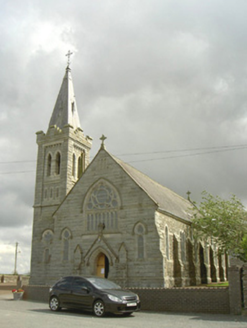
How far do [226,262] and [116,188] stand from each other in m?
22.8

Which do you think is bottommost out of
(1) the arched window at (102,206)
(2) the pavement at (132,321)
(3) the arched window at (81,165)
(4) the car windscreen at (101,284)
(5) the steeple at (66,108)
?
(2) the pavement at (132,321)

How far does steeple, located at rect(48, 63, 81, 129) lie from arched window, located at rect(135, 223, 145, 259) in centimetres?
1704

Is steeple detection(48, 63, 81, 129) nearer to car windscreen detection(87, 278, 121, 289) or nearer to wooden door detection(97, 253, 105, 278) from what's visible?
wooden door detection(97, 253, 105, 278)

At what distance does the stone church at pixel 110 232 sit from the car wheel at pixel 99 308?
36.6ft

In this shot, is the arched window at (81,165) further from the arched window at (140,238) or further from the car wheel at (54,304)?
the car wheel at (54,304)

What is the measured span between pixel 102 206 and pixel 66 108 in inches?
672

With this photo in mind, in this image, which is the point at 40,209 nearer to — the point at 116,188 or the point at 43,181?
the point at 43,181

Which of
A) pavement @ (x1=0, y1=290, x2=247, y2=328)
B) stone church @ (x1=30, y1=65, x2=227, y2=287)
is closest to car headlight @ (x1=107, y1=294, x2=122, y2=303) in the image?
pavement @ (x1=0, y1=290, x2=247, y2=328)

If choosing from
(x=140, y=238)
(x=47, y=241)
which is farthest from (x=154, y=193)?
(x=47, y=241)

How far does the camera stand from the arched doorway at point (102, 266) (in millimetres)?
29541

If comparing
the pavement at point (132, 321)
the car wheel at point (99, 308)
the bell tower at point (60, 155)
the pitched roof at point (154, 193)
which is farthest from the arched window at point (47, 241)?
the car wheel at point (99, 308)

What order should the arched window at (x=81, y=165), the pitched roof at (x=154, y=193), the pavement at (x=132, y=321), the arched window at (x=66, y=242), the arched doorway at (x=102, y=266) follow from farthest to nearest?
the arched window at (x=81, y=165) → the arched window at (x=66, y=242) → the pitched roof at (x=154, y=193) → the arched doorway at (x=102, y=266) → the pavement at (x=132, y=321)

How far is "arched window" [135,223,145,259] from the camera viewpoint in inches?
1076

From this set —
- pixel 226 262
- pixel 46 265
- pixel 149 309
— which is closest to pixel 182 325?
pixel 149 309
